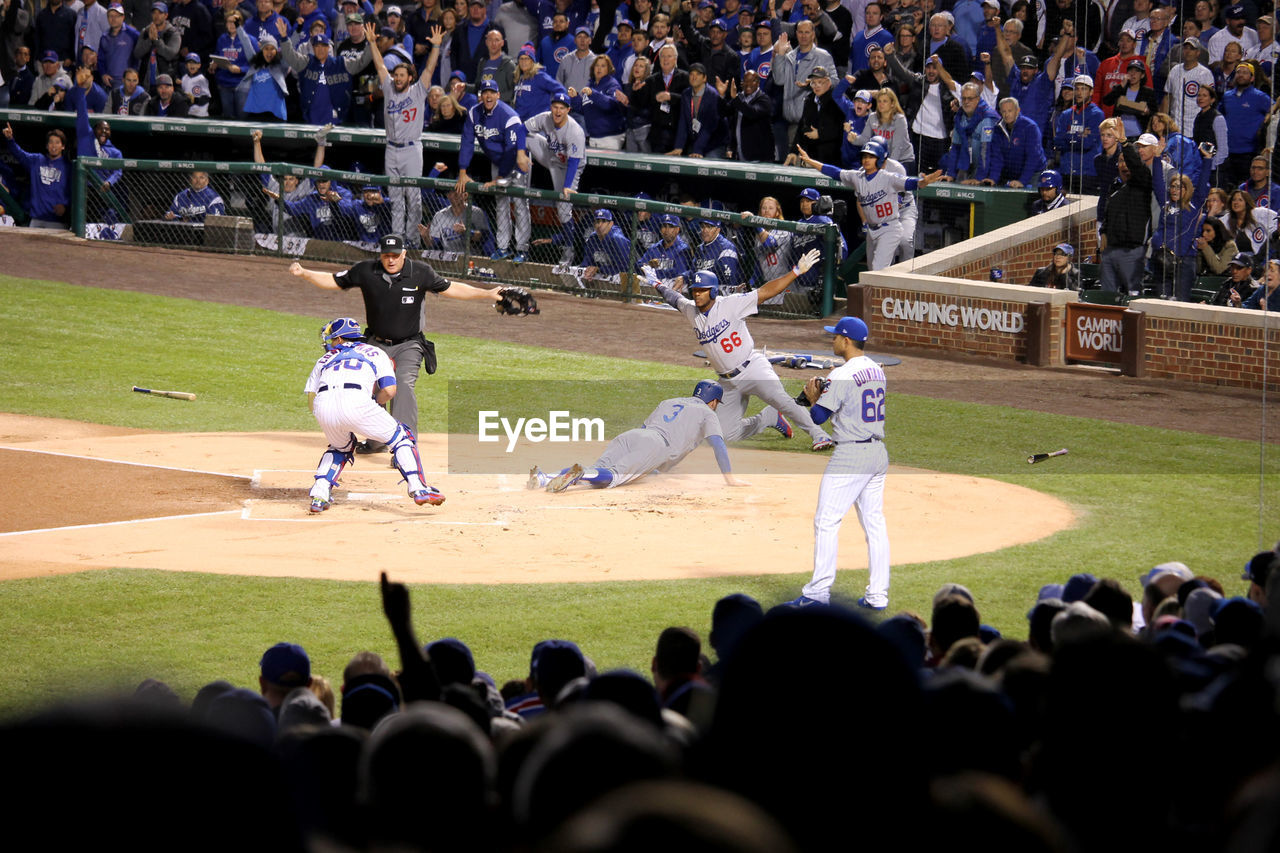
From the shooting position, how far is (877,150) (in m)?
18.9

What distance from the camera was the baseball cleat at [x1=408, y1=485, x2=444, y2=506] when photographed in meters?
11.2

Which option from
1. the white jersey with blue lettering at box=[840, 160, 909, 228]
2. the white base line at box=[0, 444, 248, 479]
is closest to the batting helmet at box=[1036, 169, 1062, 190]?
the white jersey with blue lettering at box=[840, 160, 909, 228]

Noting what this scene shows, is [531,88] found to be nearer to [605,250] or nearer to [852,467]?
[605,250]

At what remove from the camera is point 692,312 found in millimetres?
13758

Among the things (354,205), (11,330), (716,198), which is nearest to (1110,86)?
(716,198)

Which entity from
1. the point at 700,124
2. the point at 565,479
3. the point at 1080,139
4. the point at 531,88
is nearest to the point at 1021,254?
the point at 1080,139

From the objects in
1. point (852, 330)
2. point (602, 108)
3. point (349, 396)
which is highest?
point (602, 108)

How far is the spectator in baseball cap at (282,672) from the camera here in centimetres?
452

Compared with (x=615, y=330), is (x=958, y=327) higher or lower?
higher

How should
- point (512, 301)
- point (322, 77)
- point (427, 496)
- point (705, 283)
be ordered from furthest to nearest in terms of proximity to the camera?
1. point (322, 77)
2. point (705, 283)
3. point (512, 301)
4. point (427, 496)

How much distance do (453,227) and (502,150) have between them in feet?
4.46

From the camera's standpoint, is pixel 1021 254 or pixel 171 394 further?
pixel 1021 254

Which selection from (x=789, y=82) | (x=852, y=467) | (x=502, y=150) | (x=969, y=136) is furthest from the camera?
(x=502, y=150)

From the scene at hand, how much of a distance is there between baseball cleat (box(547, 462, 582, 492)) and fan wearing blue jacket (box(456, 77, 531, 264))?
9950mm
